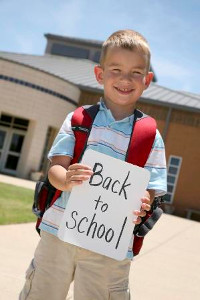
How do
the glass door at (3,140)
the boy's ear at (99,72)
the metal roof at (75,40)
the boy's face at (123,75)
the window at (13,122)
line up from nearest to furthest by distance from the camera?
the boy's face at (123,75) → the boy's ear at (99,72) → the glass door at (3,140) → the window at (13,122) → the metal roof at (75,40)

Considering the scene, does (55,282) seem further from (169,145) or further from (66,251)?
(169,145)

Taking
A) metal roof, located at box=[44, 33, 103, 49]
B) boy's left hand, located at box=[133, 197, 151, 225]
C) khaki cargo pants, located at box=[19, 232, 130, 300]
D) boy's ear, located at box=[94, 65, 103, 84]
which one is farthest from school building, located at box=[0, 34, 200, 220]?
boy's left hand, located at box=[133, 197, 151, 225]

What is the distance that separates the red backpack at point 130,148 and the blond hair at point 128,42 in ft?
1.01

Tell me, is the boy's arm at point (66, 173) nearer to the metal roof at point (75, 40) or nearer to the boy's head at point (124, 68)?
the boy's head at point (124, 68)

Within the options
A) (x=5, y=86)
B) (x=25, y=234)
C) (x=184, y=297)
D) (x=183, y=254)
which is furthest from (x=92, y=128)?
(x=5, y=86)

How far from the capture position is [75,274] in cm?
215

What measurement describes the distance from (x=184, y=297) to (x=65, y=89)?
16498mm

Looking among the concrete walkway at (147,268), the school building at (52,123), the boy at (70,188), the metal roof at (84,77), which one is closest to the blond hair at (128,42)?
the boy at (70,188)

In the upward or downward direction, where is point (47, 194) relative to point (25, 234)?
upward

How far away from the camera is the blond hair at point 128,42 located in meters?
2.10

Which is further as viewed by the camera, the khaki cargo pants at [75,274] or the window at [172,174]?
the window at [172,174]

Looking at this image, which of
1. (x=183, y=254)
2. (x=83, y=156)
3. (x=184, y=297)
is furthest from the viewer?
(x=183, y=254)

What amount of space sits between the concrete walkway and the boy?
1130mm

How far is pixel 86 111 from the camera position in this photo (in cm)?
225
